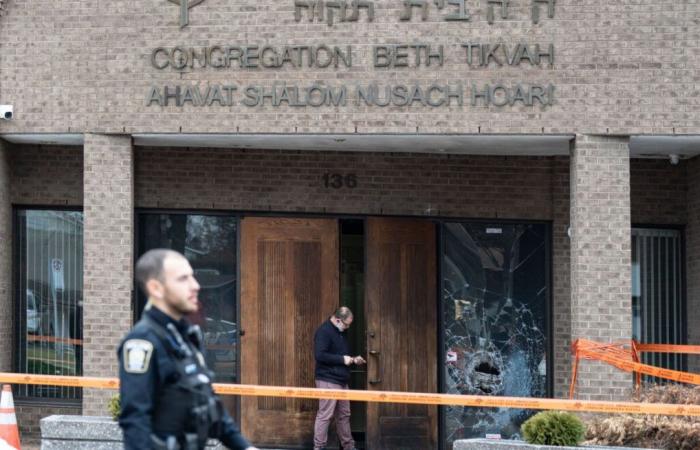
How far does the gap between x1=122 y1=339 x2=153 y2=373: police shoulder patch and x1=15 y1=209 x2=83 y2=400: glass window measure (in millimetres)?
9882

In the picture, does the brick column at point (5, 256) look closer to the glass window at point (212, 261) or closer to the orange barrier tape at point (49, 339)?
the orange barrier tape at point (49, 339)

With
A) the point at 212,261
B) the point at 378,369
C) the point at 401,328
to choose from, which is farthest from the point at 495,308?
the point at 212,261

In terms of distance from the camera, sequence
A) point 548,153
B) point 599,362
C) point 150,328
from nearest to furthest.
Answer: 1. point 150,328
2. point 599,362
3. point 548,153

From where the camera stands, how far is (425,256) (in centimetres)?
1523

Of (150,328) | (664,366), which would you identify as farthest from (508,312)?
(150,328)

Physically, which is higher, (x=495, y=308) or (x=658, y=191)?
(x=658, y=191)

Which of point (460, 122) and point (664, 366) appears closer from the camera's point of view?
point (460, 122)

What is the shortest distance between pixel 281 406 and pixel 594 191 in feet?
15.0

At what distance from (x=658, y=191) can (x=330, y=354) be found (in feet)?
15.8

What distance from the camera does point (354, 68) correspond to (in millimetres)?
13438

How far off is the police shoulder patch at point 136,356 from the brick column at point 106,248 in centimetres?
798

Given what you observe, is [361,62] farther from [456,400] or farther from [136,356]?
[136,356]

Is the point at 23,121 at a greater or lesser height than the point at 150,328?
greater

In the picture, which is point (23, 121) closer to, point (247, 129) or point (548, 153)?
point (247, 129)
